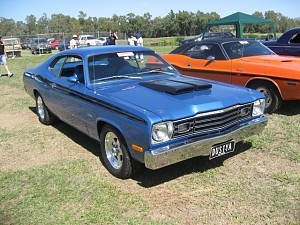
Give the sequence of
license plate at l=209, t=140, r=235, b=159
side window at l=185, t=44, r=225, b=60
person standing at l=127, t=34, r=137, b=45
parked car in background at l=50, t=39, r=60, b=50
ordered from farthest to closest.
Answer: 1. parked car in background at l=50, t=39, r=60, b=50
2. person standing at l=127, t=34, r=137, b=45
3. side window at l=185, t=44, r=225, b=60
4. license plate at l=209, t=140, r=235, b=159

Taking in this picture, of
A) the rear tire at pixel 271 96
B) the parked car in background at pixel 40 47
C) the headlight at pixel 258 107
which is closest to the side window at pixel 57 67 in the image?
the headlight at pixel 258 107

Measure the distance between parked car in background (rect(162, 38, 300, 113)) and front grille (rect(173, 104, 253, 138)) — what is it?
92.3 inches

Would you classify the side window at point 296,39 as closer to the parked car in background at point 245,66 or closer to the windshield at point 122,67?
the parked car in background at point 245,66

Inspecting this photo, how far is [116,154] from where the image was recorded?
428 centimetres

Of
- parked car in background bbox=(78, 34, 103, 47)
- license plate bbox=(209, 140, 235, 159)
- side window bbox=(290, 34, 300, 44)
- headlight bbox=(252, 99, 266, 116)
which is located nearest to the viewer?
license plate bbox=(209, 140, 235, 159)

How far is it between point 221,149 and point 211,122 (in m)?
0.36

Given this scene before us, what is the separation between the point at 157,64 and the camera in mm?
5324

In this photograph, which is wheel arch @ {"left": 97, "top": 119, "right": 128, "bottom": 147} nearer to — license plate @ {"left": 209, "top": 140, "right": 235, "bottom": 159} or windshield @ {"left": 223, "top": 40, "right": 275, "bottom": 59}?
license plate @ {"left": 209, "top": 140, "right": 235, "bottom": 159}

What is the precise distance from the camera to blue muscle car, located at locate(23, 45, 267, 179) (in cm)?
362

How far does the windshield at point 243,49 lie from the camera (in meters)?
7.25

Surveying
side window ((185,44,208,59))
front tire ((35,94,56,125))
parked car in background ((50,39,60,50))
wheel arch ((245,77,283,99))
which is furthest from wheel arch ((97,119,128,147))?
parked car in background ((50,39,60,50))

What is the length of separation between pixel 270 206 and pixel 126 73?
2576 millimetres

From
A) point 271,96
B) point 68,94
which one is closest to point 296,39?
point 271,96

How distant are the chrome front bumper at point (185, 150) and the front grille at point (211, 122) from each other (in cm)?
10
